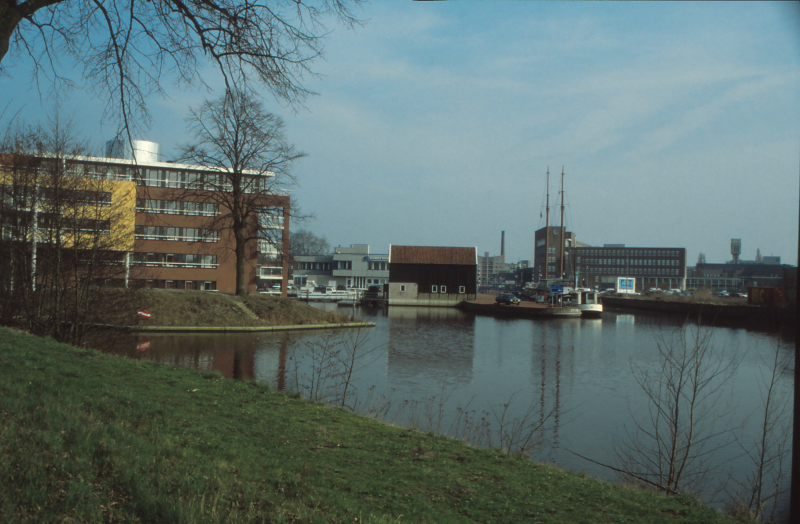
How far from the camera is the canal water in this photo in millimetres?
12086

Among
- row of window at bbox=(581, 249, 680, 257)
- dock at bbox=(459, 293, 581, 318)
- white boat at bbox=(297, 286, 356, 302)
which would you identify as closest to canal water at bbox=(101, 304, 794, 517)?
dock at bbox=(459, 293, 581, 318)

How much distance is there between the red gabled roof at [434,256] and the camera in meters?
72.4

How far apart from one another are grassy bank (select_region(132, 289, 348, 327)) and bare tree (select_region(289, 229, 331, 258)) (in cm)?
7037

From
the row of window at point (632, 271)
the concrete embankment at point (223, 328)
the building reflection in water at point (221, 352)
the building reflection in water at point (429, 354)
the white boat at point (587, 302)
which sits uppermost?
the row of window at point (632, 271)

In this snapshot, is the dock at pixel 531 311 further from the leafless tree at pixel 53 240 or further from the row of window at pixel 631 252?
the leafless tree at pixel 53 240

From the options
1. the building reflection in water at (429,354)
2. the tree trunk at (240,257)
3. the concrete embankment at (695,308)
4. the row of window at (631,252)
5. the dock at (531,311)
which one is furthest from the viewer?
the row of window at (631,252)

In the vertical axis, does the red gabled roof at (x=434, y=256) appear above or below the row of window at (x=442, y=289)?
above

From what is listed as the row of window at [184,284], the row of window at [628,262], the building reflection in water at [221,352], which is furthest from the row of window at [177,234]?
the row of window at [628,262]

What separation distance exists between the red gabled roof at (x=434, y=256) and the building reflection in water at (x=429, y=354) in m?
29.6

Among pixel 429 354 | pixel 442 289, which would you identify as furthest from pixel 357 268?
pixel 429 354

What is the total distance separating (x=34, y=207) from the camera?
52.7 feet

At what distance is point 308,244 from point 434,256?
4948cm

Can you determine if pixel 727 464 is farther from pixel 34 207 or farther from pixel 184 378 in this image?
pixel 34 207

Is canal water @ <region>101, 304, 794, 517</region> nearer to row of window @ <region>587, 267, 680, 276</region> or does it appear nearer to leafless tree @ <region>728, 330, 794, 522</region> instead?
leafless tree @ <region>728, 330, 794, 522</region>
